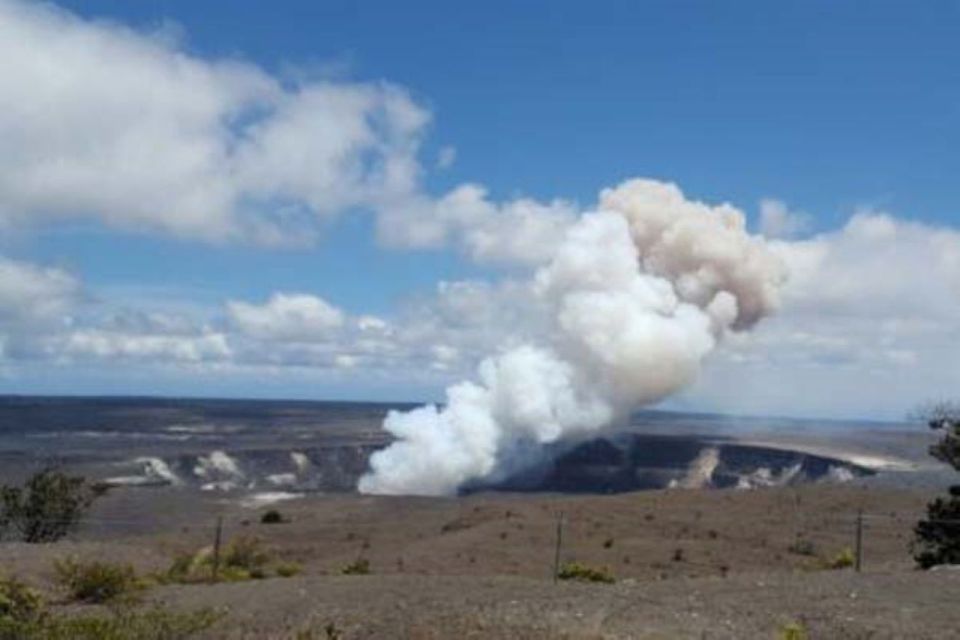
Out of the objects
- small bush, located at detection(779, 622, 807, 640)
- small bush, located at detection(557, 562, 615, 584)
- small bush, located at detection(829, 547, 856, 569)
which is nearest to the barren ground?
small bush, located at detection(779, 622, 807, 640)

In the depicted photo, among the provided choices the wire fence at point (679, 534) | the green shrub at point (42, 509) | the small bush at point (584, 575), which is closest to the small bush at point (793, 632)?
the small bush at point (584, 575)

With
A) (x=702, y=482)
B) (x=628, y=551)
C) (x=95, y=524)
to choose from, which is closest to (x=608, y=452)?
(x=702, y=482)

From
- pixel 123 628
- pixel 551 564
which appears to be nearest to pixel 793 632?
pixel 123 628

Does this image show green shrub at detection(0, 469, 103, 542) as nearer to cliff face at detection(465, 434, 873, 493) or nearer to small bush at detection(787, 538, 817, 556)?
small bush at detection(787, 538, 817, 556)

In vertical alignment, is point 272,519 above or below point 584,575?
below

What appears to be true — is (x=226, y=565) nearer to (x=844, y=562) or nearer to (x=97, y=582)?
(x=97, y=582)
